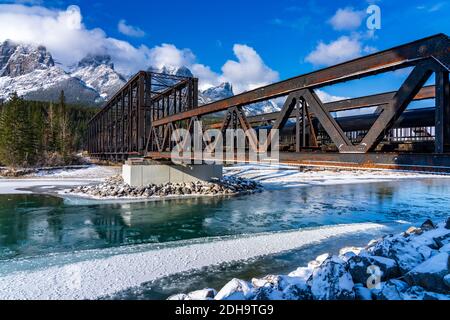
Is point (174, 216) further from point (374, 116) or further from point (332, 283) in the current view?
point (332, 283)

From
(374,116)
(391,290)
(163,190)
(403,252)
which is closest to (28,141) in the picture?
(163,190)

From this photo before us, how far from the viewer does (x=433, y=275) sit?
21.0ft

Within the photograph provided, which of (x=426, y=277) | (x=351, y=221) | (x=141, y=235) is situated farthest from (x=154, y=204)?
(x=426, y=277)

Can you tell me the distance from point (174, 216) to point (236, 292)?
1189 cm

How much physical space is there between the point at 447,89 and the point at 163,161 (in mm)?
25079

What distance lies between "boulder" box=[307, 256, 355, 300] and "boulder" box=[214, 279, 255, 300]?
1428 mm

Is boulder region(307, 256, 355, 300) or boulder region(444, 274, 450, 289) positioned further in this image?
boulder region(307, 256, 355, 300)

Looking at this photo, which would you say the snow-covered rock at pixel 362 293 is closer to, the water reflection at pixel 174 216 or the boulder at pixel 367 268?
the boulder at pixel 367 268

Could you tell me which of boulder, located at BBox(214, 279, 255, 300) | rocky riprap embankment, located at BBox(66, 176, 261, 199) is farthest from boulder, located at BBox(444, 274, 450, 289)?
rocky riprap embankment, located at BBox(66, 176, 261, 199)

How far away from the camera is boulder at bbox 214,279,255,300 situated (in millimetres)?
6668

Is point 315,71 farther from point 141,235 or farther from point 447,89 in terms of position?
point 141,235

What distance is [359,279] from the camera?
736 cm

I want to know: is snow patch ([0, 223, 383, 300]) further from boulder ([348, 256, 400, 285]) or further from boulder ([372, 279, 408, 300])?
boulder ([372, 279, 408, 300])

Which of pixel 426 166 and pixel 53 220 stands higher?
pixel 426 166
